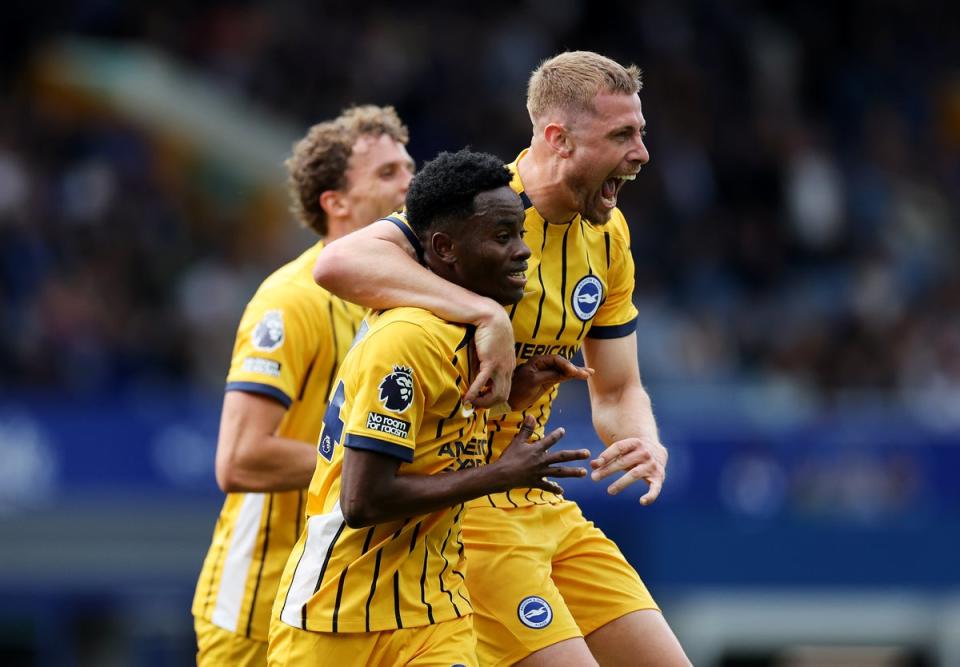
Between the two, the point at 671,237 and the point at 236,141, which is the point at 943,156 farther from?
the point at 236,141

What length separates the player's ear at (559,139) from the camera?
515 cm

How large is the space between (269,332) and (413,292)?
4.12ft

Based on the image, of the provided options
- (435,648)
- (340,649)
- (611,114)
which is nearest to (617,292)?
(611,114)

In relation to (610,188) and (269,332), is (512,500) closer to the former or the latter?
(610,188)

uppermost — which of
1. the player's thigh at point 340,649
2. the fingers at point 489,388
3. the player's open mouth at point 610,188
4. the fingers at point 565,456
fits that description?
the player's open mouth at point 610,188

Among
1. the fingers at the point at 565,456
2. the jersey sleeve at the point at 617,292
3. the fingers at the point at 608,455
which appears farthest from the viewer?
the jersey sleeve at the point at 617,292

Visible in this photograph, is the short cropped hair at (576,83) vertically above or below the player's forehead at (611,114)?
above

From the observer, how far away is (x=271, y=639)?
4871mm

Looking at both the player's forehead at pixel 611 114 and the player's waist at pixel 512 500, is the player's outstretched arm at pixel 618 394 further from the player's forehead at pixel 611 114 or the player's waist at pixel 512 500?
the player's forehead at pixel 611 114

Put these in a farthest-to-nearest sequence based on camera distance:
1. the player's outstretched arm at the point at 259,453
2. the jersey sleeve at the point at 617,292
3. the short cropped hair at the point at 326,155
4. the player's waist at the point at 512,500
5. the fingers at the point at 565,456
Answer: the short cropped hair at the point at 326,155, the player's outstretched arm at the point at 259,453, the jersey sleeve at the point at 617,292, the player's waist at the point at 512,500, the fingers at the point at 565,456

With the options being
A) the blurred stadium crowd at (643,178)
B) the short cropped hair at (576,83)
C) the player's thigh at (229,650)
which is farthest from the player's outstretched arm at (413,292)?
the blurred stadium crowd at (643,178)

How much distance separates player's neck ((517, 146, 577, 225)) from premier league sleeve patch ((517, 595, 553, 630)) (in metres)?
1.18

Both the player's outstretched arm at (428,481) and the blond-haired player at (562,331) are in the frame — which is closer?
the player's outstretched arm at (428,481)

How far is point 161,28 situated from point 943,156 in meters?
8.61
